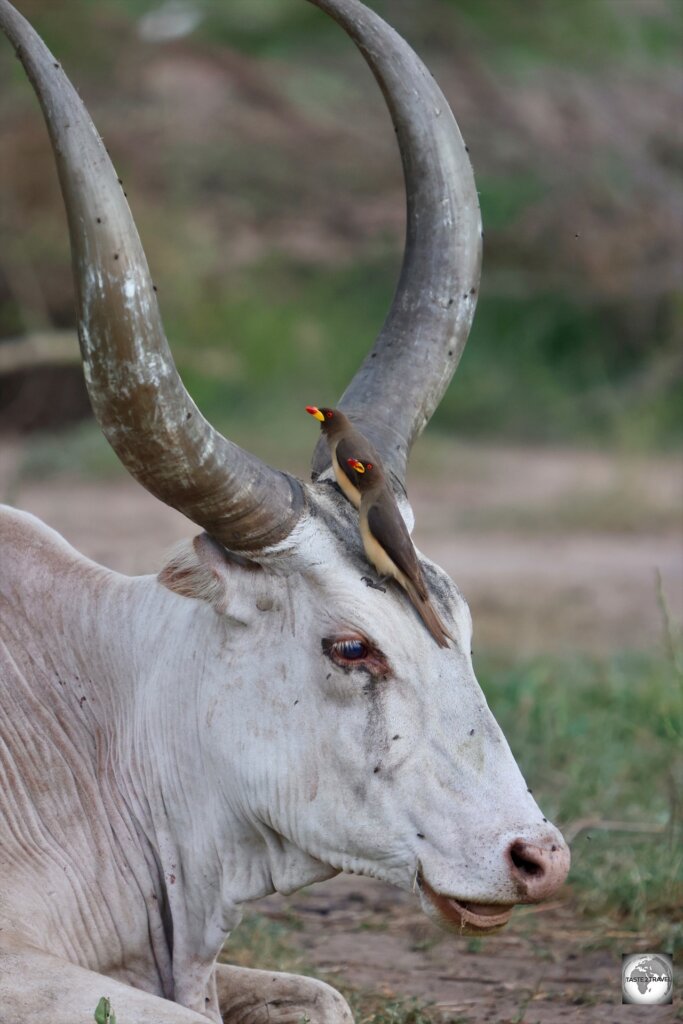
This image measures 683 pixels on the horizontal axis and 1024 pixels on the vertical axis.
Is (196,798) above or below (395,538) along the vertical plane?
below

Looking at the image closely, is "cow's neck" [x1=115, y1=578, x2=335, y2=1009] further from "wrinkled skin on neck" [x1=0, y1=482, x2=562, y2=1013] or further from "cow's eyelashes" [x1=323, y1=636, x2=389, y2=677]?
"cow's eyelashes" [x1=323, y1=636, x2=389, y2=677]

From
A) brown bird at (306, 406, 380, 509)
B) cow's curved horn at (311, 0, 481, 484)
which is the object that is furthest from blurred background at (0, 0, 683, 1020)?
brown bird at (306, 406, 380, 509)

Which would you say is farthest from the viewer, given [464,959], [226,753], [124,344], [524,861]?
[464,959]

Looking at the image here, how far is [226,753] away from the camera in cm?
359

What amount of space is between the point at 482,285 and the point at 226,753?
12114 mm

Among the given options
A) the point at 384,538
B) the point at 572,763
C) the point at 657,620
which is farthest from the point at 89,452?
the point at 384,538

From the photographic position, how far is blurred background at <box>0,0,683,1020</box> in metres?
10.2

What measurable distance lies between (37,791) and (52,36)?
40.2 ft

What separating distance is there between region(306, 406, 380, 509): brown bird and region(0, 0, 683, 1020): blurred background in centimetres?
311

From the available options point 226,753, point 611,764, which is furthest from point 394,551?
point 611,764

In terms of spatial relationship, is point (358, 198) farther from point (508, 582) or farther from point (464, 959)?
point (464, 959)

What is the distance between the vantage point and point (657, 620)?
912 cm

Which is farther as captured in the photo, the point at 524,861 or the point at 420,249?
the point at 420,249

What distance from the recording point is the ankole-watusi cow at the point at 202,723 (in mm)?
3270
